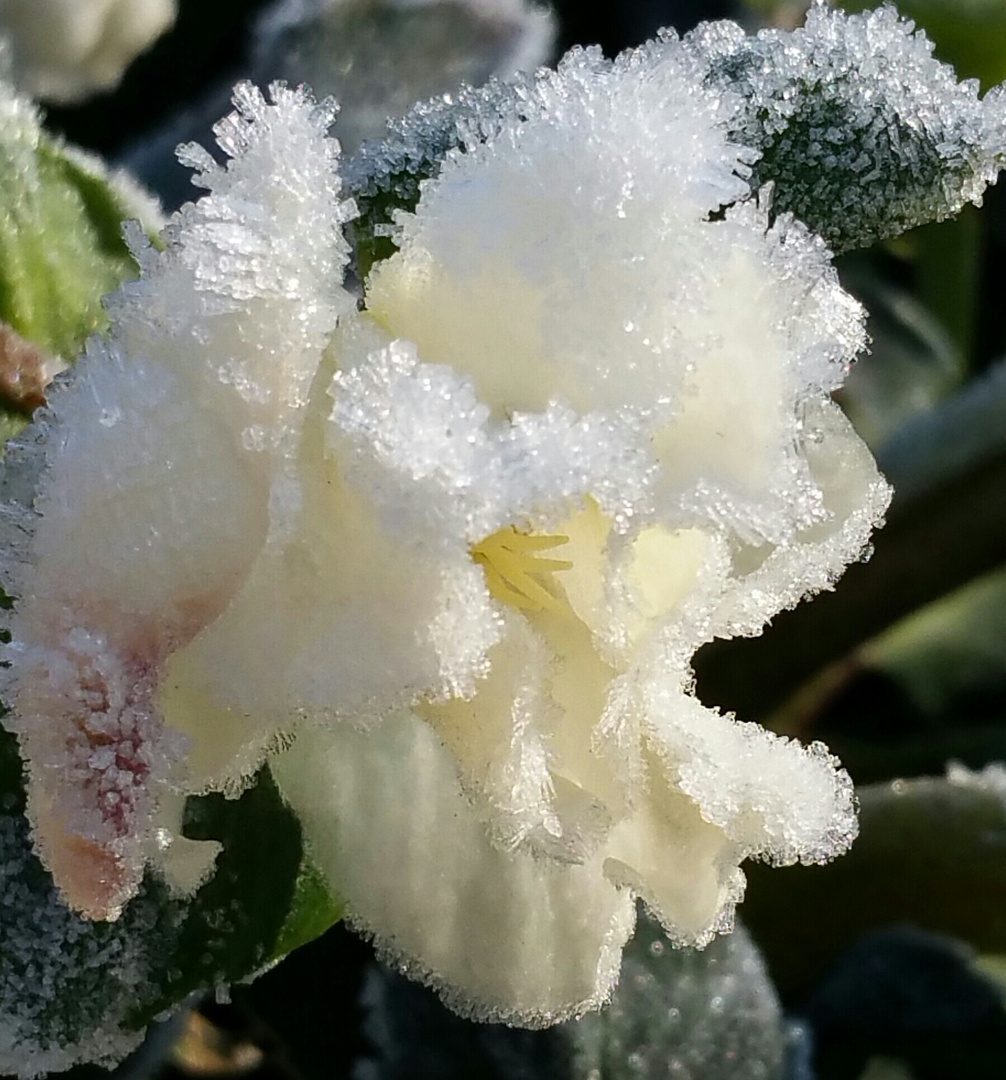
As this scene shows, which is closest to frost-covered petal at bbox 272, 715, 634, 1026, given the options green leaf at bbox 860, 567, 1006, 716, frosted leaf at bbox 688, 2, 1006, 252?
frosted leaf at bbox 688, 2, 1006, 252

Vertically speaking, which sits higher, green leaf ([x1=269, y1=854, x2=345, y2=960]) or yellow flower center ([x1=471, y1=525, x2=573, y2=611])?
yellow flower center ([x1=471, y1=525, x2=573, y2=611])

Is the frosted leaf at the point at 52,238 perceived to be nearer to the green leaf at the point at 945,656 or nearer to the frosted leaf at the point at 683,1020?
the frosted leaf at the point at 683,1020

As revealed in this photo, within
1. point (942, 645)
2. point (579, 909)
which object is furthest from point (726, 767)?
point (942, 645)

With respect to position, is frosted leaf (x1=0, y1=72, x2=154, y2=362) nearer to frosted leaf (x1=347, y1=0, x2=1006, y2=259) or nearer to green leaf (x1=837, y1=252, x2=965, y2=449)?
frosted leaf (x1=347, y1=0, x2=1006, y2=259)

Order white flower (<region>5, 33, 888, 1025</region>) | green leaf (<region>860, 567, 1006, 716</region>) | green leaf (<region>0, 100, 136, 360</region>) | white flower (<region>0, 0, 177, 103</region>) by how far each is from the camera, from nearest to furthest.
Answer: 1. white flower (<region>5, 33, 888, 1025</region>)
2. green leaf (<region>0, 100, 136, 360</region>)
3. white flower (<region>0, 0, 177, 103</region>)
4. green leaf (<region>860, 567, 1006, 716</region>)

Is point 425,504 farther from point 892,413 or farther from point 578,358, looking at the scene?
point 892,413

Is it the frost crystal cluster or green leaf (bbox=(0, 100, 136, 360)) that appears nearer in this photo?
the frost crystal cluster

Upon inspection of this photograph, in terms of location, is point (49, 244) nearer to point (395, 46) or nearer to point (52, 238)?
point (52, 238)
